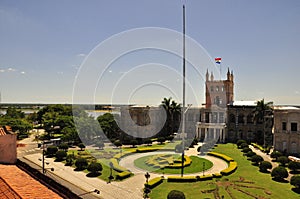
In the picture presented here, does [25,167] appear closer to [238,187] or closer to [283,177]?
[238,187]

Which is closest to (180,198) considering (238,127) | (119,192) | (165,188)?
(165,188)

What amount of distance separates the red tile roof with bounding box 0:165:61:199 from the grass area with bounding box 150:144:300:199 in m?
18.0

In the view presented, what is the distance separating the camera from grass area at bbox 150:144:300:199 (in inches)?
975

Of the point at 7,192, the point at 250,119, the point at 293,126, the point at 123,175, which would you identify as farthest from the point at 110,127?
the point at 7,192

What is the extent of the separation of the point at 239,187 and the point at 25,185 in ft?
81.3

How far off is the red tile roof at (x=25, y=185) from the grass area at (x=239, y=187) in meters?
18.0

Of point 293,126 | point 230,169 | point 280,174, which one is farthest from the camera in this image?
point 293,126

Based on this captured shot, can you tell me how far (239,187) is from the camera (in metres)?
27.0

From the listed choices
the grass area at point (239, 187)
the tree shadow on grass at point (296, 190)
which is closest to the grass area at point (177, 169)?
the grass area at point (239, 187)

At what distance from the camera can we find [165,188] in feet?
88.7

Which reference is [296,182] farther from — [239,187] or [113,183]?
[113,183]

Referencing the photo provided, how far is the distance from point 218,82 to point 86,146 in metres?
36.2

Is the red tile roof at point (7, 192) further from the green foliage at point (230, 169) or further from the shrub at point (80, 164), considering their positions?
the green foliage at point (230, 169)

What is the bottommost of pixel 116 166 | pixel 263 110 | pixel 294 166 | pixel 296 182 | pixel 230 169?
pixel 116 166
